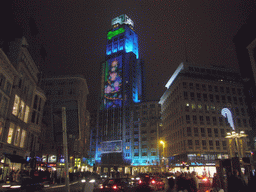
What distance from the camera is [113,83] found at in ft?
399

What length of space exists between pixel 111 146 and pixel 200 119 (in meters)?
59.1

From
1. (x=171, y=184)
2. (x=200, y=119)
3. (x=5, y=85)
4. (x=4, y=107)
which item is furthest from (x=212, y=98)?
(x=171, y=184)

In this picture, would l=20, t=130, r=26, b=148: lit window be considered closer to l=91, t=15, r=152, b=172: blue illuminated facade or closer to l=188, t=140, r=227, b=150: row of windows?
l=188, t=140, r=227, b=150: row of windows

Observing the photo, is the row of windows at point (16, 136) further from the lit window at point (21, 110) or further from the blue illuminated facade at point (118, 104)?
the blue illuminated facade at point (118, 104)

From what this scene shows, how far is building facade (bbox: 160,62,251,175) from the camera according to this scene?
194 feet

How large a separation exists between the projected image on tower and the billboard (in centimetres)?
2042

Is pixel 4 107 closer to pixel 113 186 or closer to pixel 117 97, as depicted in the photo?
pixel 113 186

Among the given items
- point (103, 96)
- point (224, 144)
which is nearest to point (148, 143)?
point (103, 96)

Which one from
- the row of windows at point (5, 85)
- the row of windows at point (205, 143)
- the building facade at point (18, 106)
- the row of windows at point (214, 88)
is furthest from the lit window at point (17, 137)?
the row of windows at point (214, 88)

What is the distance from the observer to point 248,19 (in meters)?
29.5

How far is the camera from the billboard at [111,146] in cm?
10743

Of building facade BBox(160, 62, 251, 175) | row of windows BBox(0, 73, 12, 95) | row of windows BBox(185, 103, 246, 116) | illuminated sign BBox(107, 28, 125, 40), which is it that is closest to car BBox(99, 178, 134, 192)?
row of windows BBox(0, 73, 12, 95)

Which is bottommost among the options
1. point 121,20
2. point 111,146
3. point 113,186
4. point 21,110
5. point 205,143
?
point 113,186

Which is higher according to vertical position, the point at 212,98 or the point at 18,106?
the point at 212,98
